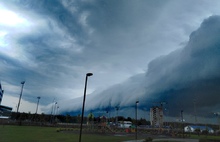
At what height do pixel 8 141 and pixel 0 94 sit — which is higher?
pixel 0 94

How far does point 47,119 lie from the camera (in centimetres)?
17012

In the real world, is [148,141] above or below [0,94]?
below

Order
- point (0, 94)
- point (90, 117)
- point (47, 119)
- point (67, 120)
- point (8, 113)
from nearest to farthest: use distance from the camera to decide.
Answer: point (0, 94)
point (90, 117)
point (8, 113)
point (47, 119)
point (67, 120)

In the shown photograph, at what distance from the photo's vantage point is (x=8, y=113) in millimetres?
155500

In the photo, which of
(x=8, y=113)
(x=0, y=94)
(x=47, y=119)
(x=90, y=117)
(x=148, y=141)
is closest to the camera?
(x=0, y=94)

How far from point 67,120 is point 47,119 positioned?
97.3ft

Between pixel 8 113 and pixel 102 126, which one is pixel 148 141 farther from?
pixel 8 113

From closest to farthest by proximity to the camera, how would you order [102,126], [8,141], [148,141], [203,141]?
1. [8,141]
2. [148,141]
3. [203,141]
4. [102,126]

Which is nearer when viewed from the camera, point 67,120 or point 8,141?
point 8,141

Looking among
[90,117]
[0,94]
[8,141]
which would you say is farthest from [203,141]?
[90,117]

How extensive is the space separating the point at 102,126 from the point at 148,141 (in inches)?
2355

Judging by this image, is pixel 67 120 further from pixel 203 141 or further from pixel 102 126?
pixel 203 141

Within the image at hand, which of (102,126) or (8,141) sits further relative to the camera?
(102,126)

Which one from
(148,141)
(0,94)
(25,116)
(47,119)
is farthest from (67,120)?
(0,94)
